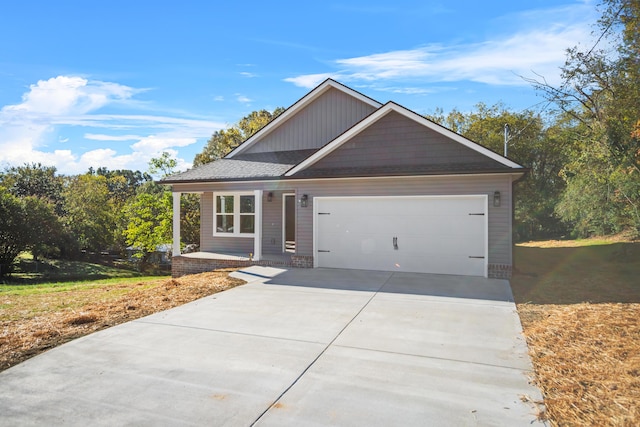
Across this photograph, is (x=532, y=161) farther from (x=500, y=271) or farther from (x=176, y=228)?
(x=176, y=228)

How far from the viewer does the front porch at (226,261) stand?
11891 mm

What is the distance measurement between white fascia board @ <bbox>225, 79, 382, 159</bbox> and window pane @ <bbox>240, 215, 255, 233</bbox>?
3437mm

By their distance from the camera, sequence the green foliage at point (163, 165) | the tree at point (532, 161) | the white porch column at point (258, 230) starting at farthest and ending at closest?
the tree at point (532, 161) → the green foliage at point (163, 165) → the white porch column at point (258, 230)

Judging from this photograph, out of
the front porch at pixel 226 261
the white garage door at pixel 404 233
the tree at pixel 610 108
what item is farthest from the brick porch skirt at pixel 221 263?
the tree at pixel 610 108

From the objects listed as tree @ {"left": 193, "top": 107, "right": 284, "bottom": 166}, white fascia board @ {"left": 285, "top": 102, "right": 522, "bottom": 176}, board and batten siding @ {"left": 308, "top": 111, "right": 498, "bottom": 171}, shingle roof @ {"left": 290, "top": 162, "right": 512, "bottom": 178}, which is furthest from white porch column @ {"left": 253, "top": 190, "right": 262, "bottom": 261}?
tree @ {"left": 193, "top": 107, "right": 284, "bottom": 166}

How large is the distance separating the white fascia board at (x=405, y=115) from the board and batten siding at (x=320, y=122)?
3.28 meters

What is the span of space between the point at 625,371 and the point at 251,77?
17.2 m

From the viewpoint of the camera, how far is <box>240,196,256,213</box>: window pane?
14180mm

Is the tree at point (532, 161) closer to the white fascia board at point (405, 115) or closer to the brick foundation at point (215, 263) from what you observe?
the white fascia board at point (405, 115)

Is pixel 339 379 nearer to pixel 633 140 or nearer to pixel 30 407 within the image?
pixel 30 407

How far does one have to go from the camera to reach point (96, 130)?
4234 centimetres

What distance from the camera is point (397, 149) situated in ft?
36.6

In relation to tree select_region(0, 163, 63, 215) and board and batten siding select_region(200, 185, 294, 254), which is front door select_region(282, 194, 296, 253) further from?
tree select_region(0, 163, 63, 215)

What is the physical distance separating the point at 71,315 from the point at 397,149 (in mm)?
8782
